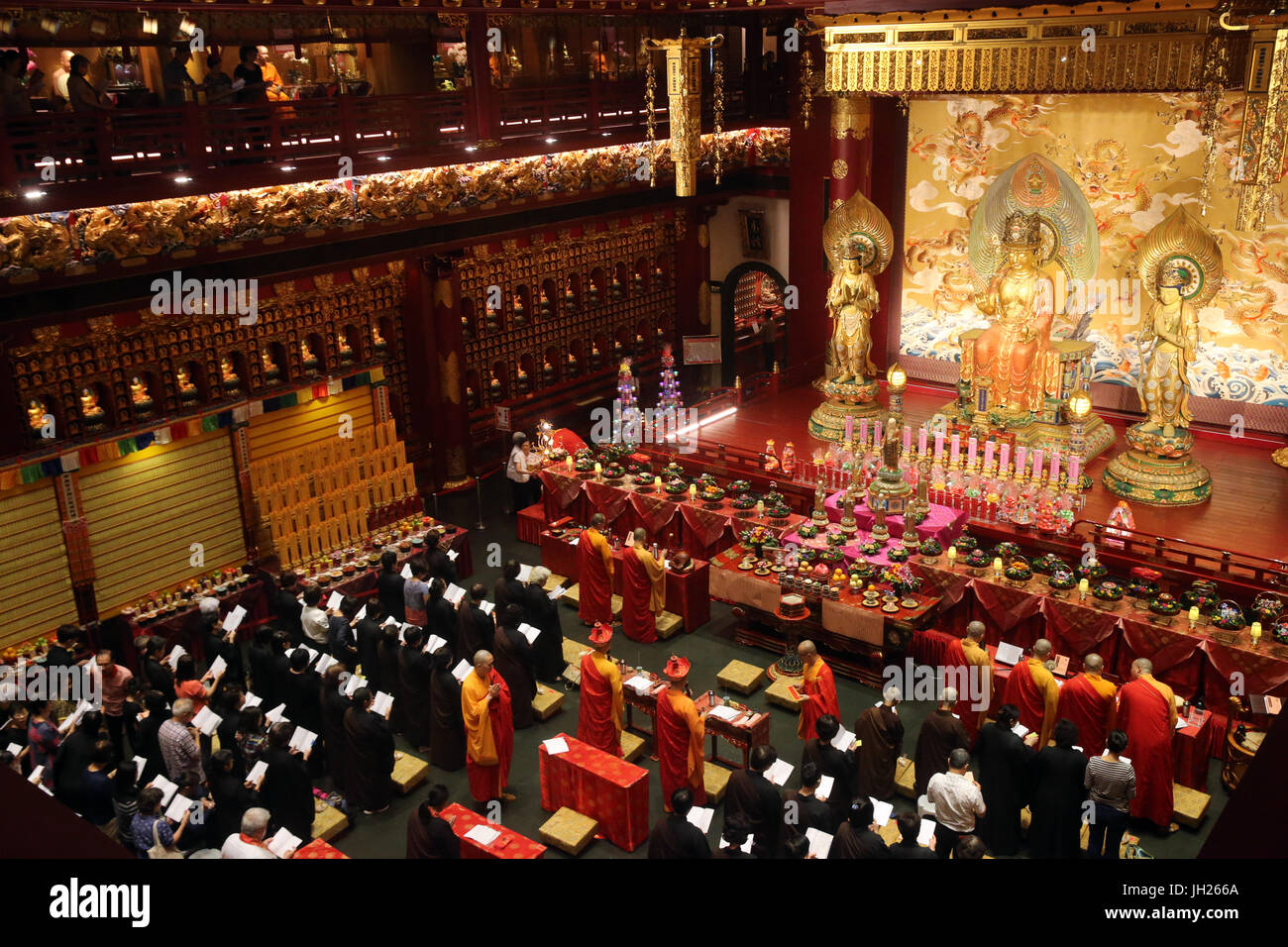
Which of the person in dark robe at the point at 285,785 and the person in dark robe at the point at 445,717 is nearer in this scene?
the person in dark robe at the point at 285,785

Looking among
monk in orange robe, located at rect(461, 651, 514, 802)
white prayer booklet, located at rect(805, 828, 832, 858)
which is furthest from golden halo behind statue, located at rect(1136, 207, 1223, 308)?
monk in orange robe, located at rect(461, 651, 514, 802)

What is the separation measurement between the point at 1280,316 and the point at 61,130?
15270 mm

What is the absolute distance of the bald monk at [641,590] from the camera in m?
12.0

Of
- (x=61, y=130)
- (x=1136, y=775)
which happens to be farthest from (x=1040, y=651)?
(x=61, y=130)

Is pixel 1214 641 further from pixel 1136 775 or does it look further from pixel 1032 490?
pixel 1032 490

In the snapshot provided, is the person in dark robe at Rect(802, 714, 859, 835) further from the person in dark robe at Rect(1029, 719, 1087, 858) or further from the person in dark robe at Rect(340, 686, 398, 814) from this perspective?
the person in dark robe at Rect(340, 686, 398, 814)

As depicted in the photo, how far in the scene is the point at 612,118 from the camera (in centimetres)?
1702

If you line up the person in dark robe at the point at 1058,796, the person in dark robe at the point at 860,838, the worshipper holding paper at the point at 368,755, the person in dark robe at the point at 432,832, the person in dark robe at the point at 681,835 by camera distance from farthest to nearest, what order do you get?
the worshipper holding paper at the point at 368,755 < the person in dark robe at the point at 1058,796 < the person in dark robe at the point at 432,832 < the person in dark robe at the point at 681,835 < the person in dark robe at the point at 860,838

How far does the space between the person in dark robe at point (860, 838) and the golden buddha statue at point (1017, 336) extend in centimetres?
944

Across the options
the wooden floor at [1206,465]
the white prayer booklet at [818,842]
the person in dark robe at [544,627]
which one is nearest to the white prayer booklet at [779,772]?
the white prayer booklet at [818,842]

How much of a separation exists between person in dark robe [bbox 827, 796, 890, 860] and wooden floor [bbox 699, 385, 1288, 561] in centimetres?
749

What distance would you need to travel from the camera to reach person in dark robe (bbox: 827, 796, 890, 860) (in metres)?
6.80

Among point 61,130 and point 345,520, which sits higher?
point 61,130

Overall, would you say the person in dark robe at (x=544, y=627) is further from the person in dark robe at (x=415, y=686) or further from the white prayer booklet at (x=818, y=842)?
the white prayer booklet at (x=818, y=842)
